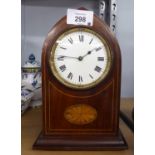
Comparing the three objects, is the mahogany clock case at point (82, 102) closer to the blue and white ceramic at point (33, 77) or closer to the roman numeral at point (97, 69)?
the roman numeral at point (97, 69)

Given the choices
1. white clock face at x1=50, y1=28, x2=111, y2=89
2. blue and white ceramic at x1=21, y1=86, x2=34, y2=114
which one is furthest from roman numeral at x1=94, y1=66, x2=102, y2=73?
blue and white ceramic at x1=21, y1=86, x2=34, y2=114

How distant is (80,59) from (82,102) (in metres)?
0.10

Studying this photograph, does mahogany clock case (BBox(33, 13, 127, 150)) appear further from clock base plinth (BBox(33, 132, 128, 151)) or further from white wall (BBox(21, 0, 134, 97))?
white wall (BBox(21, 0, 134, 97))

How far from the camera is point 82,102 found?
0.62m

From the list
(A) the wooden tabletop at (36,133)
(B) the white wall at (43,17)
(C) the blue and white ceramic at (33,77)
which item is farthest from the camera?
(B) the white wall at (43,17)

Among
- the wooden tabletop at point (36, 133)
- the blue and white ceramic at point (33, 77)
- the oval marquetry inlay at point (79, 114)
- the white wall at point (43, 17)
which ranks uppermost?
the white wall at point (43, 17)

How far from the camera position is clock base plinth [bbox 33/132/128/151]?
604 millimetres

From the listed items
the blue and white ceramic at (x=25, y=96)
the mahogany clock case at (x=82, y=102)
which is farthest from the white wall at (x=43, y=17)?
the mahogany clock case at (x=82, y=102)

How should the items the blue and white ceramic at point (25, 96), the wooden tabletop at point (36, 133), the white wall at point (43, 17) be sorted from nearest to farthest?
1. the wooden tabletop at point (36, 133)
2. the blue and white ceramic at point (25, 96)
3. the white wall at point (43, 17)

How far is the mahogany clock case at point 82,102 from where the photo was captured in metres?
0.62

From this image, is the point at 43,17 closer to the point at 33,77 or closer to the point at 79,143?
the point at 33,77

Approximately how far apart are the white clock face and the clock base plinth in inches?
4.9

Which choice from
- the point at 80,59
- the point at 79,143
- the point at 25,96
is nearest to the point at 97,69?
the point at 80,59
